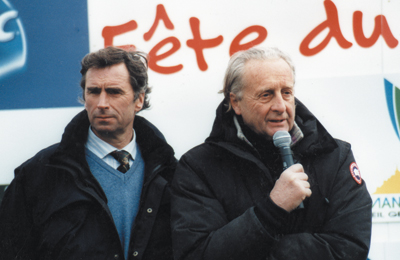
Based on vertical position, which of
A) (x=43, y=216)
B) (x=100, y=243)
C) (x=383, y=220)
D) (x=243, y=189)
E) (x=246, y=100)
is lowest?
(x=383, y=220)

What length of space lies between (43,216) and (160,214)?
54 centimetres

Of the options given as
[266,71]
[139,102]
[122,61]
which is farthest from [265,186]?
[122,61]

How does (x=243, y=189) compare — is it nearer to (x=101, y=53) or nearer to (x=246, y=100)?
(x=246, y=100)

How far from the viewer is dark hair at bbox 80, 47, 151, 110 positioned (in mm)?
2035

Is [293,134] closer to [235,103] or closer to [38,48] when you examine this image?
[235,103]

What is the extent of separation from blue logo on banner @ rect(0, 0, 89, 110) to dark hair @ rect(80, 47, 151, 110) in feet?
0.66

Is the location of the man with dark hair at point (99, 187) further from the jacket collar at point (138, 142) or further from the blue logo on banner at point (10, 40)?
the blue logo on banner at point (10, 40)

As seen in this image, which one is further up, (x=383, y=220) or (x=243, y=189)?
(x=243, y=189)

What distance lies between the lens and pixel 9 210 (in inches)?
72.5

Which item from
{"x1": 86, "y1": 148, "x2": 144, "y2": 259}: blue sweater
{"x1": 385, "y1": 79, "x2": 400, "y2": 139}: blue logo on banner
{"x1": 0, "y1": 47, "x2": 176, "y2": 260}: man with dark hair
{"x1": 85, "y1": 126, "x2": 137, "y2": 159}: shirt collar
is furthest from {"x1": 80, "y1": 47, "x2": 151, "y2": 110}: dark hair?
{"x1": 385, "y1": 79, "x2": 400, "y2": 139}: blue logo on banner

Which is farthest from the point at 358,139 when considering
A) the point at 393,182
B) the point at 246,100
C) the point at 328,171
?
the point at 246,100

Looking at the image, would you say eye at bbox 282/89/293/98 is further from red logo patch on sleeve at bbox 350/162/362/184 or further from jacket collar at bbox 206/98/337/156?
red logo patch on sleeve at bbox 350/162/362/184

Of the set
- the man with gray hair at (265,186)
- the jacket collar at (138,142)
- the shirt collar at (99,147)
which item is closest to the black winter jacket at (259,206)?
the man with gray hair at (265,186)

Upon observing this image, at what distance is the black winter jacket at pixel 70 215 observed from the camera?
1.79m
